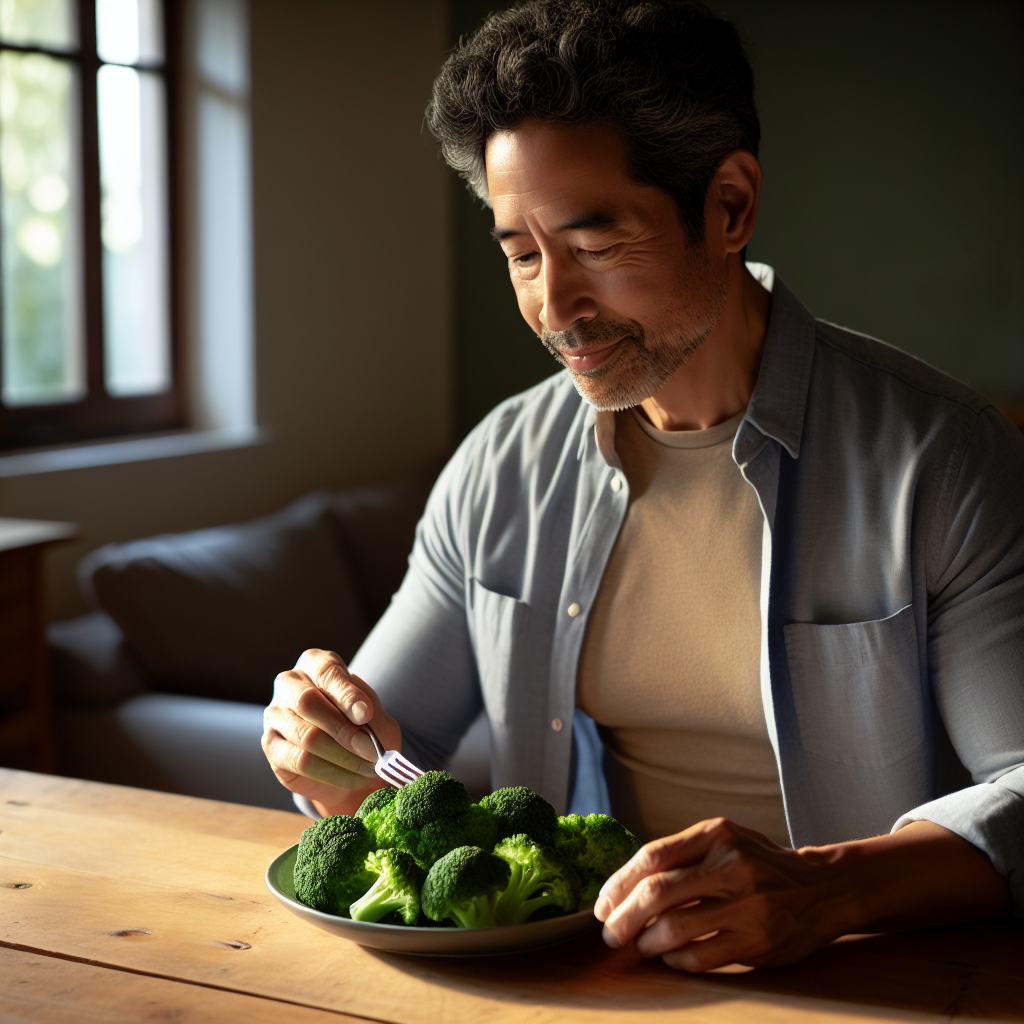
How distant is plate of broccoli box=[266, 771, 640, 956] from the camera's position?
907 mm

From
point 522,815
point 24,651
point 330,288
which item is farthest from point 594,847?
point 330,288

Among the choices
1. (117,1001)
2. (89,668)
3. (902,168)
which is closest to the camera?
(117,1001)

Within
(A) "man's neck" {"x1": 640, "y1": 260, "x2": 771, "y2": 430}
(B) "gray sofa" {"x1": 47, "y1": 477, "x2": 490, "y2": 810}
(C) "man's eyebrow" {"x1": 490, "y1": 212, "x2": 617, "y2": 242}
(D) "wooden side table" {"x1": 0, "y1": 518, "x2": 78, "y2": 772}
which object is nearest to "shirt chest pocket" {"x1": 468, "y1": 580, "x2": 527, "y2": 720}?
(A) "man's neck" {"x1": 640, "y1": 260, "x2": 771, "y2": 430}

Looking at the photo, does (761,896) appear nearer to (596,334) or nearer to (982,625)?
(982,625)

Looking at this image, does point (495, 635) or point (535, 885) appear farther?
point (495, 635)

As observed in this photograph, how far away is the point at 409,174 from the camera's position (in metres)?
4.71

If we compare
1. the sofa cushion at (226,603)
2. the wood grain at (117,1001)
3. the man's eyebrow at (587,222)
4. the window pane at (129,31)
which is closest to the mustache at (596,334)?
the man's eyebrow at (587,222)

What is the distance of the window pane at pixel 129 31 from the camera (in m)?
3.50

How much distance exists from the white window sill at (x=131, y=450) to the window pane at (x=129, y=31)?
3.65 feet

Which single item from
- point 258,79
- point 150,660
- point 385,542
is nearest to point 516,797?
point 150,660

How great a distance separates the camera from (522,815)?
99 cm

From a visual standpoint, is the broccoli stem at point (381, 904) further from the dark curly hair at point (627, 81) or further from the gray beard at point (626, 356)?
the dark curly hair at point (627, 81)

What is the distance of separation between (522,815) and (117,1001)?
33cm

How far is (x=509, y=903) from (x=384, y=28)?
13.7ft
